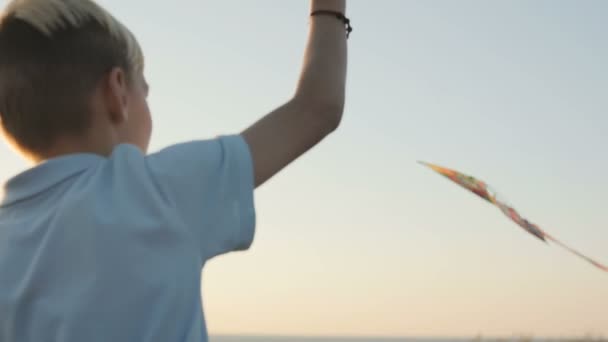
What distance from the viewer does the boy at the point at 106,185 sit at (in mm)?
1290

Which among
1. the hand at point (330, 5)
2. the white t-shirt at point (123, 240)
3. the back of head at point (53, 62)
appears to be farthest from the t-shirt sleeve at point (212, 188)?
the hand at point (330, 5)

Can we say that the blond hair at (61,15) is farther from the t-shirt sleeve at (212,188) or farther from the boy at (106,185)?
the t-shirt sleeve at (212,188)

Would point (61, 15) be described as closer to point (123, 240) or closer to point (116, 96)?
point (116, 96)

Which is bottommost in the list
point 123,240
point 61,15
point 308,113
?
point 123,240

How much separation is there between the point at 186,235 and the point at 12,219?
0.28 m

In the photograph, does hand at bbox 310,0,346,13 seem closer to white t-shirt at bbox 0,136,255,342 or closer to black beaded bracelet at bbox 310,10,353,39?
black beaded bracelet at bbox 310,10,353,39

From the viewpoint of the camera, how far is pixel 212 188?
1347 millimetres

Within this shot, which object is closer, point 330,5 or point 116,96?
point 116,96

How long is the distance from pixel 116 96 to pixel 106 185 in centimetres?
12

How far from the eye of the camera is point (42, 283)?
133 cm

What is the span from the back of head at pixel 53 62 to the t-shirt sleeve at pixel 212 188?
14 cm

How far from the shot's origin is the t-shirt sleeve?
1.32 meters

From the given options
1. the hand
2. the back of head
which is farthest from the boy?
the hand

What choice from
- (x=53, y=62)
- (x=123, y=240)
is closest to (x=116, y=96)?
(x=53, y=62)
